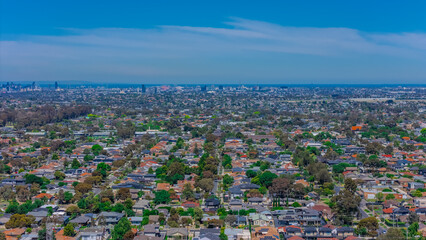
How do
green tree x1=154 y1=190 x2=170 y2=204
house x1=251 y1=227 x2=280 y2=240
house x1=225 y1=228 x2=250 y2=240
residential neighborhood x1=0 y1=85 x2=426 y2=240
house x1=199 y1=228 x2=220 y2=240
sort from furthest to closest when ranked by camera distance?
1. green tree x1=154 y1=190 x2=170 y2=204
2. residential neighborhood x1=0 y1=85 x2=426 y2=240
3. house x1=225 y1=228 x2=250 y2=240
4. house x1=251 y1=227 x2=280 y2=240
5. house x1=199 y1=228 x2=220 y2=240

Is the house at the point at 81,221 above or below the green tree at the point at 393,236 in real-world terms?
below

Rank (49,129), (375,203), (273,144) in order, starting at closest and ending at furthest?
1. (375,203)
2. (273,144)
3. (49,129)

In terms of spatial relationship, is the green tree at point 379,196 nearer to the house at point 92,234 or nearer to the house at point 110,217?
the house at point 110,217

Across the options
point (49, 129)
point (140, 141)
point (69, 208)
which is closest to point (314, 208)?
point (69, 208)

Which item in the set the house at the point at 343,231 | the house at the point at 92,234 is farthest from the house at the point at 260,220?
the house at the point at 92,234

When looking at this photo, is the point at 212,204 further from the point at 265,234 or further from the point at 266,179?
the point at 266,179

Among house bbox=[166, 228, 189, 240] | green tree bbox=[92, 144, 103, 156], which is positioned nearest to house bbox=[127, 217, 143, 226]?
house bbox=[166, 228, 189, 240]

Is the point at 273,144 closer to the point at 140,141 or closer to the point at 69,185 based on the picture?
the point at 140,141

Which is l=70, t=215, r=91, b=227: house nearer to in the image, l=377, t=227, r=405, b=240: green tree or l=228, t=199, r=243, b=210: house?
l=228, t=199, r=243, b=210: house

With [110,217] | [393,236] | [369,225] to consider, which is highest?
[393,236]

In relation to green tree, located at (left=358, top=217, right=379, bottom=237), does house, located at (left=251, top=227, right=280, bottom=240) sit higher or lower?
lower

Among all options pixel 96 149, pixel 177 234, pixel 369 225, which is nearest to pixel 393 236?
pixel 369 225
